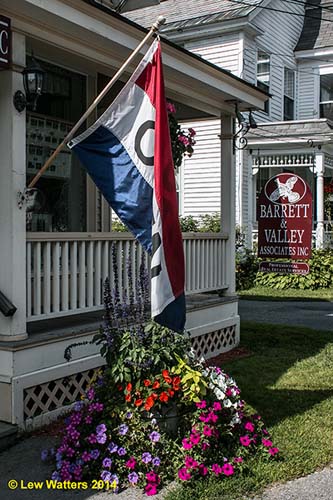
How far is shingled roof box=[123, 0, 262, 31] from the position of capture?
1727cm

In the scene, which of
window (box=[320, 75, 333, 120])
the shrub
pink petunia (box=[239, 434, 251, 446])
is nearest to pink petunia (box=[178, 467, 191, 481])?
the shrub

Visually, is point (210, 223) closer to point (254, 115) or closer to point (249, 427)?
point (254, 115)

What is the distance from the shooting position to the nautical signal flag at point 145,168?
4.31 meters

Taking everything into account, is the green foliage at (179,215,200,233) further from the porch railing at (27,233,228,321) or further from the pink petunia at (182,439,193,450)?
the pink petunia at (182,439,193,450)

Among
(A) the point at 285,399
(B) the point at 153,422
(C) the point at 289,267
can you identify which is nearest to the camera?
(B) the point at 153,422

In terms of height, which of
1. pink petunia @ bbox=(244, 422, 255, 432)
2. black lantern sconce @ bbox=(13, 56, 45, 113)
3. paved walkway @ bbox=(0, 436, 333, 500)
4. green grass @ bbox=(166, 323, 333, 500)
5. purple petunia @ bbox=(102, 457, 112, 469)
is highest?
black lantern sconce @ bbox=(13, 56, 45, 113)

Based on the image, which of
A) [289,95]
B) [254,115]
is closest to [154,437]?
[254,115]

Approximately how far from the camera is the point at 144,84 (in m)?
4.48

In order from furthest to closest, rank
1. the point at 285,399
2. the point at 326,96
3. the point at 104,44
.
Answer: the point at 326,96 → the point at 285,399 → the point at 104,44

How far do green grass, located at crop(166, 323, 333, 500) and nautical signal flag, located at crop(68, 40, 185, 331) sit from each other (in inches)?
42.8

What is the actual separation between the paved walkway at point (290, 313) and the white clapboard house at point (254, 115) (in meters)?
4.06

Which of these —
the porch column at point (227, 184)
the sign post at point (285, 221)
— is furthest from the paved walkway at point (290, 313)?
the porch column at point (227, 184)

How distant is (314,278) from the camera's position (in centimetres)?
1600

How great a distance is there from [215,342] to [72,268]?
2976 mm
